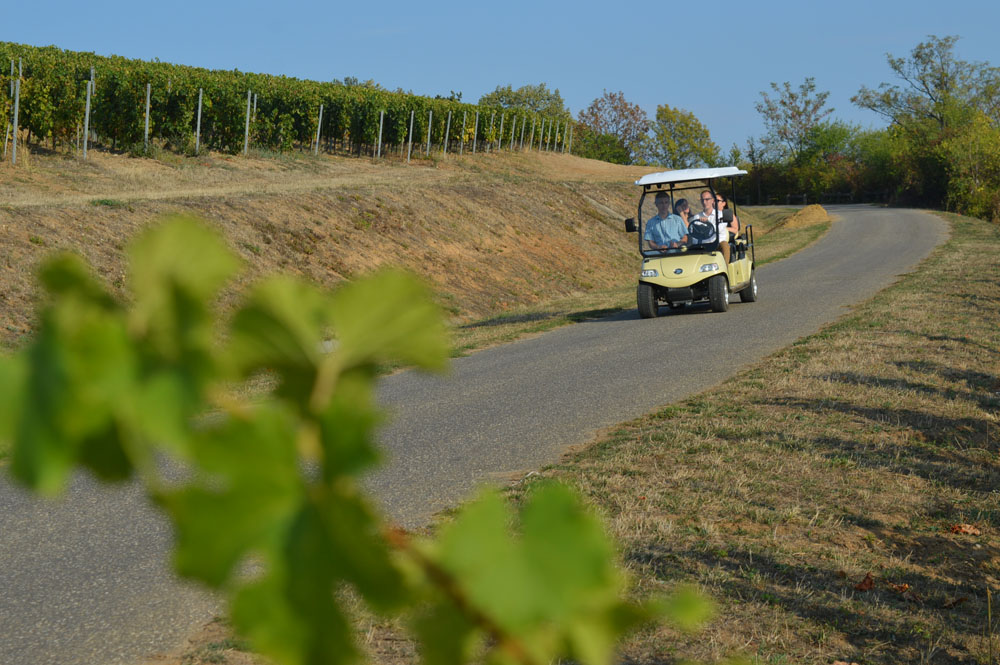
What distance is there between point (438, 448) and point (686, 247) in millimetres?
8093

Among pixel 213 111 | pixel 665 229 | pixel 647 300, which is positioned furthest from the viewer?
pixel 213 111

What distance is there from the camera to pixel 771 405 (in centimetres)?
782

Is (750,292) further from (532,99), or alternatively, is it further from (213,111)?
(532,99)

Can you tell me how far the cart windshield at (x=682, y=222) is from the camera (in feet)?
46.4

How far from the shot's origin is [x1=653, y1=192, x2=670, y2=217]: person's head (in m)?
14.5

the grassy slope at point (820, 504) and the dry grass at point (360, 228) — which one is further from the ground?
the dry grass at point (360, 228)

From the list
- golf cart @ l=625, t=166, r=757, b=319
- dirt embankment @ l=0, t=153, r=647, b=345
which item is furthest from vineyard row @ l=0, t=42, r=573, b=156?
golf cart @ l=625, t=166, r=757, b=319

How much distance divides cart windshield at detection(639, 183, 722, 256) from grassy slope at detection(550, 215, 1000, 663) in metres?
4.57

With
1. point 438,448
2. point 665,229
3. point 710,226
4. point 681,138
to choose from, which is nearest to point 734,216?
point 710,226

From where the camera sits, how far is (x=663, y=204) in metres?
14.5

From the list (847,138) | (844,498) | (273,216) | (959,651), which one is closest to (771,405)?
(844,498)

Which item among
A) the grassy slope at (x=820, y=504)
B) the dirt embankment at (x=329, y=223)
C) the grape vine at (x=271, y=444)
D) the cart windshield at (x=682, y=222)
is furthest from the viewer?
the dirt embankment at (x=329, y=223)

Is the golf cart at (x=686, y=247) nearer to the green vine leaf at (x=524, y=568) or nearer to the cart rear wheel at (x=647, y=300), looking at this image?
the cart rear wheel at (x=647, y=300)

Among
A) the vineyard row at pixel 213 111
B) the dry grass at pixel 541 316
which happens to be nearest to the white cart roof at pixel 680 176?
the dry grass at pixel 541 316
